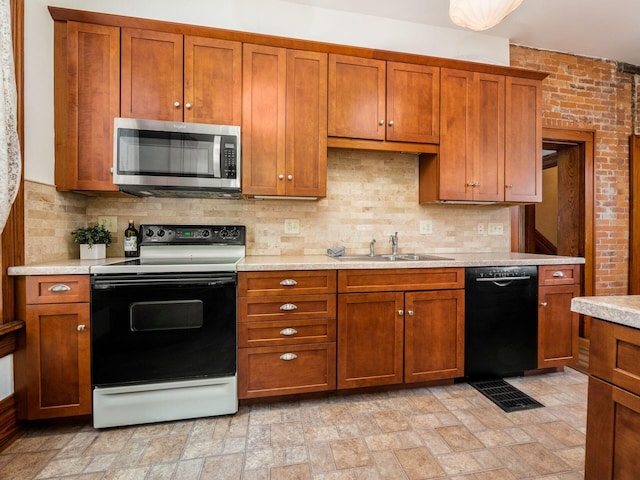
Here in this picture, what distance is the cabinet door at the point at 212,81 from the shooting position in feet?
6.70

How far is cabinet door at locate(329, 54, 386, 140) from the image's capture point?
7.35 feet

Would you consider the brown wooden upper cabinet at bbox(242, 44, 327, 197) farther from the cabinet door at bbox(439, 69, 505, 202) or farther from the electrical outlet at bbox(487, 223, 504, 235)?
the electrical outlet at bbox(487, 223, 504, 235)

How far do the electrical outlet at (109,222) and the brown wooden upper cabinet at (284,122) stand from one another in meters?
1.05

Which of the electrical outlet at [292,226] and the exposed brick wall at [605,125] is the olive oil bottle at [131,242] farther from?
the exposed brick wall at [605,125]

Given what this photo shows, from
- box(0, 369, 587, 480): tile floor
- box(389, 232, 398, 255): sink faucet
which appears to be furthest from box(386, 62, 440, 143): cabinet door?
box(0, 369, 587, 480): tile floor

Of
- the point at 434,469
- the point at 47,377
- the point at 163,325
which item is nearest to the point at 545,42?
the point at 434,469

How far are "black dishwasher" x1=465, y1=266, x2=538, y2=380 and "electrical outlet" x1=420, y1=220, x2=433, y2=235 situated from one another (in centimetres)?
69

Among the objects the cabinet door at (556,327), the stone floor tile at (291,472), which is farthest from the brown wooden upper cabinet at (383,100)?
the stone floor tile at (291,472)

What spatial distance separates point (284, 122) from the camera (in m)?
2.18

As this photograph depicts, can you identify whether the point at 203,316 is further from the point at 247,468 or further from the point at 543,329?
the point at 543,329

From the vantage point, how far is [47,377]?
5.49 feet

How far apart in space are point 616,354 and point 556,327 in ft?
6.08

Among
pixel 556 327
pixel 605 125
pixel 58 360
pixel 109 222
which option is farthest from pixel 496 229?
pixel 58 360

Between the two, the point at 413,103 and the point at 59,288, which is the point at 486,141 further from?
the point at 59,288
